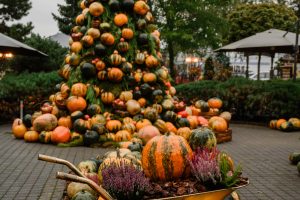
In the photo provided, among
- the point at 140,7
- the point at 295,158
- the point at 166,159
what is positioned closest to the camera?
the point at 166,159

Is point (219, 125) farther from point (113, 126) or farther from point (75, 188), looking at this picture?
point (75, 188)

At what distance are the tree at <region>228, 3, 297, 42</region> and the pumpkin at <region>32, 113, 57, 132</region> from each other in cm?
2356

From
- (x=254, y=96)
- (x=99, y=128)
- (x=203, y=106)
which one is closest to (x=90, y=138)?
(x=99, y=128)

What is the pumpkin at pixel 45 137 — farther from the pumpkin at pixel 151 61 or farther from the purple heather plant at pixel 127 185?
the purple heather plant at pixel 127 185

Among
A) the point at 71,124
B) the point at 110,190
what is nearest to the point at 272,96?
the point at 71,124

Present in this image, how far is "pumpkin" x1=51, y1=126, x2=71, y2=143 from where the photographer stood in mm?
10547

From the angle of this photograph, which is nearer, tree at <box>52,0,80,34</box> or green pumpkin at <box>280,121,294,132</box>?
green pumpkin at <box>280,121,294,132</box>

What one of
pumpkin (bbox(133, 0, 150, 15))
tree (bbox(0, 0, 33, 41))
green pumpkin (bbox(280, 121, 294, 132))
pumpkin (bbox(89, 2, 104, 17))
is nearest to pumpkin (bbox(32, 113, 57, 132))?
pumpkin (bbox(89, 2, 104, 17))

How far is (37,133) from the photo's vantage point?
11023mm

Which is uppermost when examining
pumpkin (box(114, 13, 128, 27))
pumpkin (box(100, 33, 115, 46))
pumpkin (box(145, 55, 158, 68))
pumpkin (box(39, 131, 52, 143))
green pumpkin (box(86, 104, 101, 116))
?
pumpkin (box(114, 13, 128, 27))

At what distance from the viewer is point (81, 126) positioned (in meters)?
10.6

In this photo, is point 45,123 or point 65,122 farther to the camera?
point 65,122

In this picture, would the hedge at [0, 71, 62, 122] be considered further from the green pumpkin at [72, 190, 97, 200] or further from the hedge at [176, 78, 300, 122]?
the green pumpkin at [72, 190, 97, 200]

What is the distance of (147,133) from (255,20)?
25220 mm
